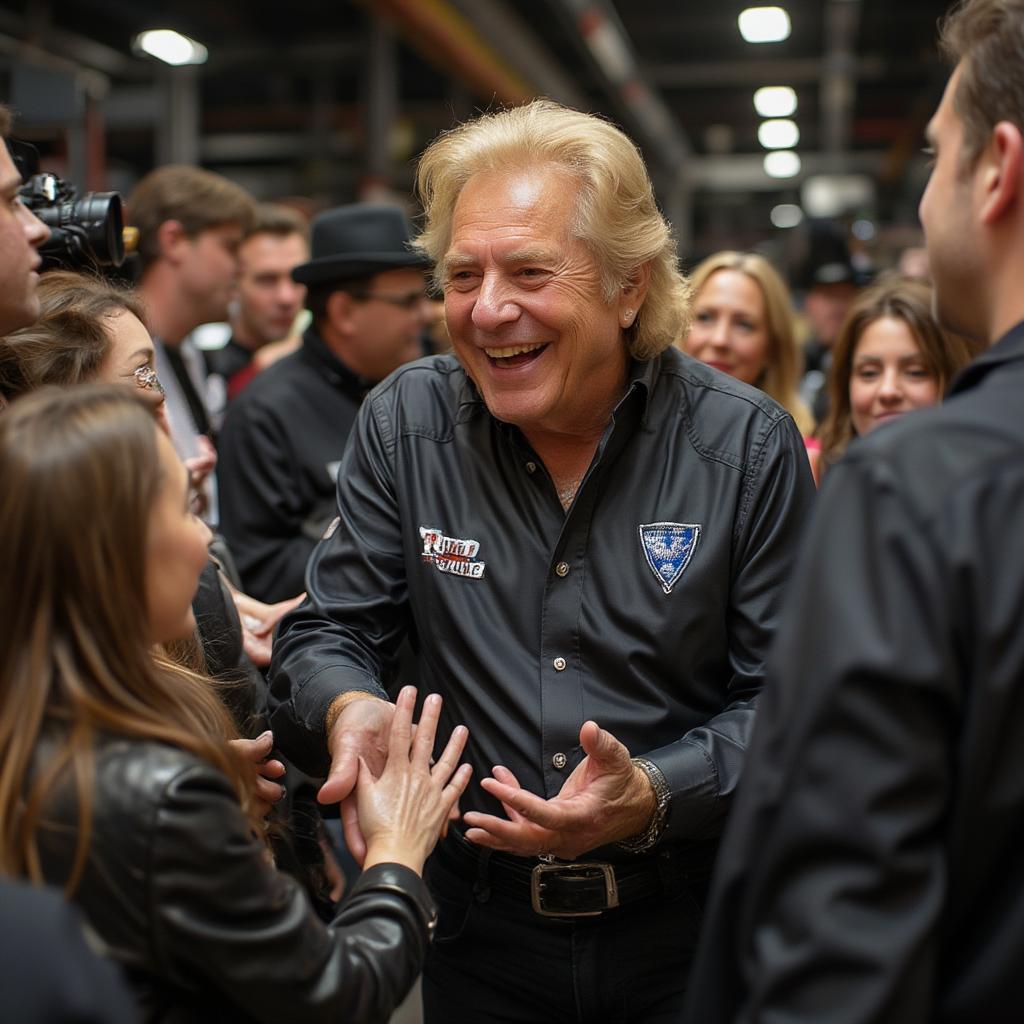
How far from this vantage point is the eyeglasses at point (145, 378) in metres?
2.25

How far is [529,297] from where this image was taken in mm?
2105

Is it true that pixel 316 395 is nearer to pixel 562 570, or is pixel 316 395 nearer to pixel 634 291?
pixel 634 291

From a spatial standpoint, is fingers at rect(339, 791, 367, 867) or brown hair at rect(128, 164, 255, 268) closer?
fingers at rect(339, 791, 367, 867)

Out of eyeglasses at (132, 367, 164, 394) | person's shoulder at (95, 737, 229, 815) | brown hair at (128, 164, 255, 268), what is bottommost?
person's shoulder at (95, 737, 229, 815)

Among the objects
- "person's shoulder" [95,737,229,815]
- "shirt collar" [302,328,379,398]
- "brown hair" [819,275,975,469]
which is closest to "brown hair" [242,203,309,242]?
"shirt collar" [302,328,379,398]

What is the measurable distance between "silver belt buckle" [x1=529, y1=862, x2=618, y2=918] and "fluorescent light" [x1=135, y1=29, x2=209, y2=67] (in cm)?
998

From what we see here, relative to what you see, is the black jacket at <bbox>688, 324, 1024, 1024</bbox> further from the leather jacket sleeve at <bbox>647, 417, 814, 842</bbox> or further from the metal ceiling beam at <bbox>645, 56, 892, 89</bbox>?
the metal ceiling beam at <bbox>645, 56, 892, 89</bbox>

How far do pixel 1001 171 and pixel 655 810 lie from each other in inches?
40.5

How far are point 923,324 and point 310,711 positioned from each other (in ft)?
7.34

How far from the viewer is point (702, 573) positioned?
2.03 m

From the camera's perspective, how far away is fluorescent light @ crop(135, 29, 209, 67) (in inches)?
412

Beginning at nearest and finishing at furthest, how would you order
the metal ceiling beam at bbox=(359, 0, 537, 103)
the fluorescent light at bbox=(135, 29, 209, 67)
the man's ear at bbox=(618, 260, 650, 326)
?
the man's ear at bbox=(618, 260, 650, 326) < the metal ceiling beam at bbox=(359, 0, 537, 103) < the fluorescent light at bbox=(135, 29, 209, 67)

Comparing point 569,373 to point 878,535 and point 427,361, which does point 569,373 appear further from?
point 878,535

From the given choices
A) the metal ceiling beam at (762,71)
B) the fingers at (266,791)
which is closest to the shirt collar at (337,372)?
the fingers at (266,791)
